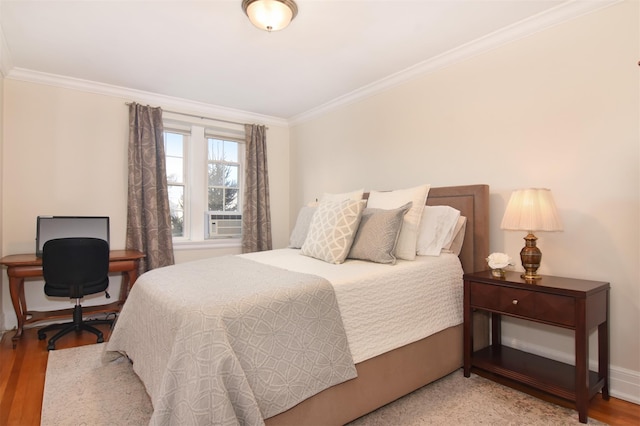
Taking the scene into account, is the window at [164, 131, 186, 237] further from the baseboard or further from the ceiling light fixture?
the baseboard

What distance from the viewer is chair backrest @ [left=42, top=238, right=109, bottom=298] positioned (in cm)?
278

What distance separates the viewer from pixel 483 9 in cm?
225

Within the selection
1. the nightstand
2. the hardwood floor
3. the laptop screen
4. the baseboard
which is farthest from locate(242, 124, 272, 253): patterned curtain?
the baseboard

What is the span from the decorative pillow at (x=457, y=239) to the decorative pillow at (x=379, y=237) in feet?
1.34

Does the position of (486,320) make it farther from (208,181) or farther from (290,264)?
(208,181)

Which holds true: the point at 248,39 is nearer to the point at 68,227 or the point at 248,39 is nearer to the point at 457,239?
the point at 457,239

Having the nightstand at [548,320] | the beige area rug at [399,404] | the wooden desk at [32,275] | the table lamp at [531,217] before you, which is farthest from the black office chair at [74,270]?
the table lamp at [531,217]

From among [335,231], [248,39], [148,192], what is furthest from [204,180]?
[335,231]

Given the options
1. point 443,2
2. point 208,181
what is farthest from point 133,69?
point 443,2

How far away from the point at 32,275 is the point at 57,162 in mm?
1179

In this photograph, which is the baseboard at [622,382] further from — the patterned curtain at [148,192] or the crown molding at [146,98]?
the crown molding at [146,98]

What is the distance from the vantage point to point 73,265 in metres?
2.82

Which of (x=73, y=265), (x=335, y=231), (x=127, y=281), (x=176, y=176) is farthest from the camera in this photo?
(x=176, y=176)

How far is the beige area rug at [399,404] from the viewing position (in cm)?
177
